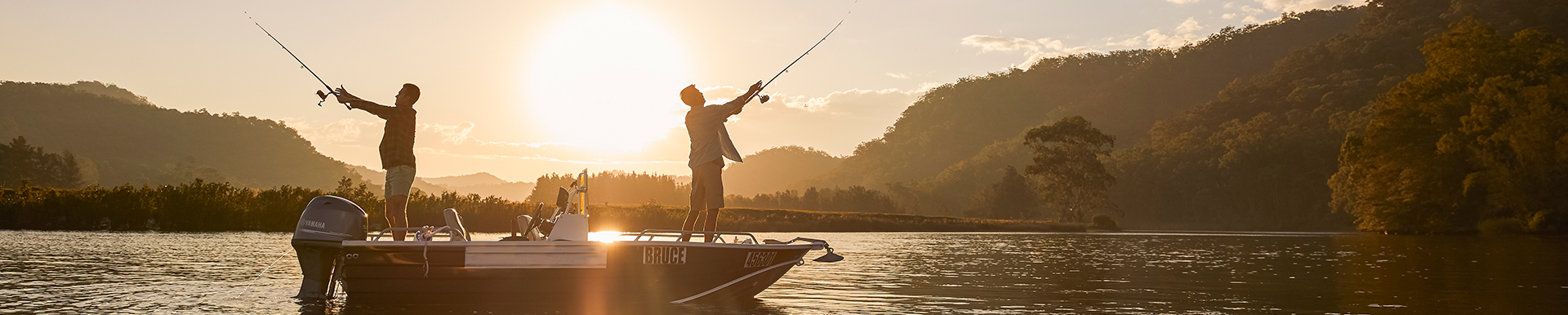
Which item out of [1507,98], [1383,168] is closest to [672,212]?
[1383,168]

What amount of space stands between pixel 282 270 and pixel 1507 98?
52141mm

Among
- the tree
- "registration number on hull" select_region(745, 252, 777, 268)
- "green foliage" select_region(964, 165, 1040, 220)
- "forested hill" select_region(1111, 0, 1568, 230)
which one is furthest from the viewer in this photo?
"green foliage" select_region(964, 165, 1040, 220)

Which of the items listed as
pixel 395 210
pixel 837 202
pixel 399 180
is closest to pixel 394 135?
pixel 399 180

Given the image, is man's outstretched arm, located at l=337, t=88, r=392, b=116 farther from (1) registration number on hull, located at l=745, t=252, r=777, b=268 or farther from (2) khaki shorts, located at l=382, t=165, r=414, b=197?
(1) registration number on hull, located at l=745, t=252, r=777, b=268

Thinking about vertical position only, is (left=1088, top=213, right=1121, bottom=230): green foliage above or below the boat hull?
above

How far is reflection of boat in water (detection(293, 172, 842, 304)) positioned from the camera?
9.85m

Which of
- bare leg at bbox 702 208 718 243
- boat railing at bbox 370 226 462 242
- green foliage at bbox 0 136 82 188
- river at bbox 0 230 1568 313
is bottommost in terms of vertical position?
river at bbox 0 230 1568 313

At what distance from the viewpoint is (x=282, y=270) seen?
14.6 meters

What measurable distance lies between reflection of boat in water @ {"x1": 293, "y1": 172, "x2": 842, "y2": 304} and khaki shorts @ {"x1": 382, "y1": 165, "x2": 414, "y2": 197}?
416 mm

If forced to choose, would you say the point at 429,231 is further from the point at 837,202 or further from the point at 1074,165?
the point at 837,202

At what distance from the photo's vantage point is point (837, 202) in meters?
135

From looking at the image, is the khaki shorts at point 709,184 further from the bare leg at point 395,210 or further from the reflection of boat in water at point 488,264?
the bare leg at point 395,210

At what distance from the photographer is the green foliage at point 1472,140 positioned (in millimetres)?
46375

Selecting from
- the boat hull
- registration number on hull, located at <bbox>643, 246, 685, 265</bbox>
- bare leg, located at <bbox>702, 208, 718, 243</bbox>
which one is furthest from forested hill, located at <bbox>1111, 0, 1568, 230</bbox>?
the boat hull
